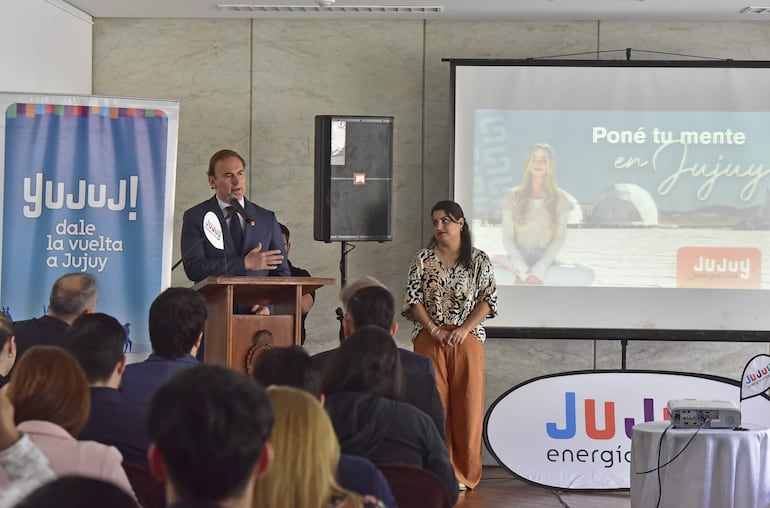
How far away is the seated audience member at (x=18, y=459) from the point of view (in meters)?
1.99

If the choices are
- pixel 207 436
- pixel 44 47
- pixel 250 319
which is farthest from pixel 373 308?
pixel 44 47

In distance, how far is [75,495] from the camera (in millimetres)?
1366

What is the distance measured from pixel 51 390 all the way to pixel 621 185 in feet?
17.3

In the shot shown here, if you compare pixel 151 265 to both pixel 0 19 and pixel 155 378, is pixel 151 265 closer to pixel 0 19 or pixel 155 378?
pixel 0 19

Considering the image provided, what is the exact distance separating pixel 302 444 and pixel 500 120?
536 cm

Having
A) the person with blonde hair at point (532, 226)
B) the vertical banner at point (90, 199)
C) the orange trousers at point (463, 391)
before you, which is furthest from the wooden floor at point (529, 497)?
the vertical banner at point (90, 199)

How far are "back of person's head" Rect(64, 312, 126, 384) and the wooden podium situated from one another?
1.28 metres

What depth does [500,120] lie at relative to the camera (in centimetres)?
703

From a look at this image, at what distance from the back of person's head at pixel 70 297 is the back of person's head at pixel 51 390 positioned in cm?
186

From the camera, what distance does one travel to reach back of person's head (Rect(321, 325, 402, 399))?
2.96 m

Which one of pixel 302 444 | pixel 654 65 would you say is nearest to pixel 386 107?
pixel 654 65

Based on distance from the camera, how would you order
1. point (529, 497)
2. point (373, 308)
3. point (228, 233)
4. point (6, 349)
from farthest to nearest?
point (529, 497) → point (228, 233) → point (373, 308) → point (6, 349)

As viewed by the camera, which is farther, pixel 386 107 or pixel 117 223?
pixel 386 107

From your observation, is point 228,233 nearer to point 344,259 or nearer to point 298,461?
point 344,259
